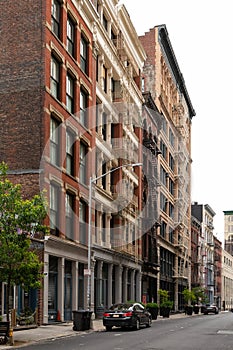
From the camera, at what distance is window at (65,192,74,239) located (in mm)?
40406

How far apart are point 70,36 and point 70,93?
3813mm

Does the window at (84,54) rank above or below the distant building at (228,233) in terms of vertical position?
above

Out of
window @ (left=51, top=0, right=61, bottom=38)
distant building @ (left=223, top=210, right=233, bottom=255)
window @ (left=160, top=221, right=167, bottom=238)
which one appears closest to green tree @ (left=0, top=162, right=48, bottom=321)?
window @ (left=51, top=0, right=61, bottom=38)

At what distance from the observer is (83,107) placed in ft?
147

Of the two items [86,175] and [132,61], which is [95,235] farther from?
[132,61]

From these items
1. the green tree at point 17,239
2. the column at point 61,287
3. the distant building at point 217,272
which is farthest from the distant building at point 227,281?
the green tree at point 17,239

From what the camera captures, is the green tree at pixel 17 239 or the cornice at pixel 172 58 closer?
the green tree at pixel 17 239

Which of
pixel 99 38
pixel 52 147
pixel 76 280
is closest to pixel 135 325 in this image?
pixel 76 280

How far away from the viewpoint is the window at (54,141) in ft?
124

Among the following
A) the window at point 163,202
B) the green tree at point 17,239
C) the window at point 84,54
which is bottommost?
the green tree at point 17,239

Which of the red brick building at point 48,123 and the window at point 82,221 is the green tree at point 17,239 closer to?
the red brick building at point 48,123

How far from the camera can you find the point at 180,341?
84.1ft

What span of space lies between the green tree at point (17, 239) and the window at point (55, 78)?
1451 cm

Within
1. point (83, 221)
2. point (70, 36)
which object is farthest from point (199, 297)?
point (70, 36)
